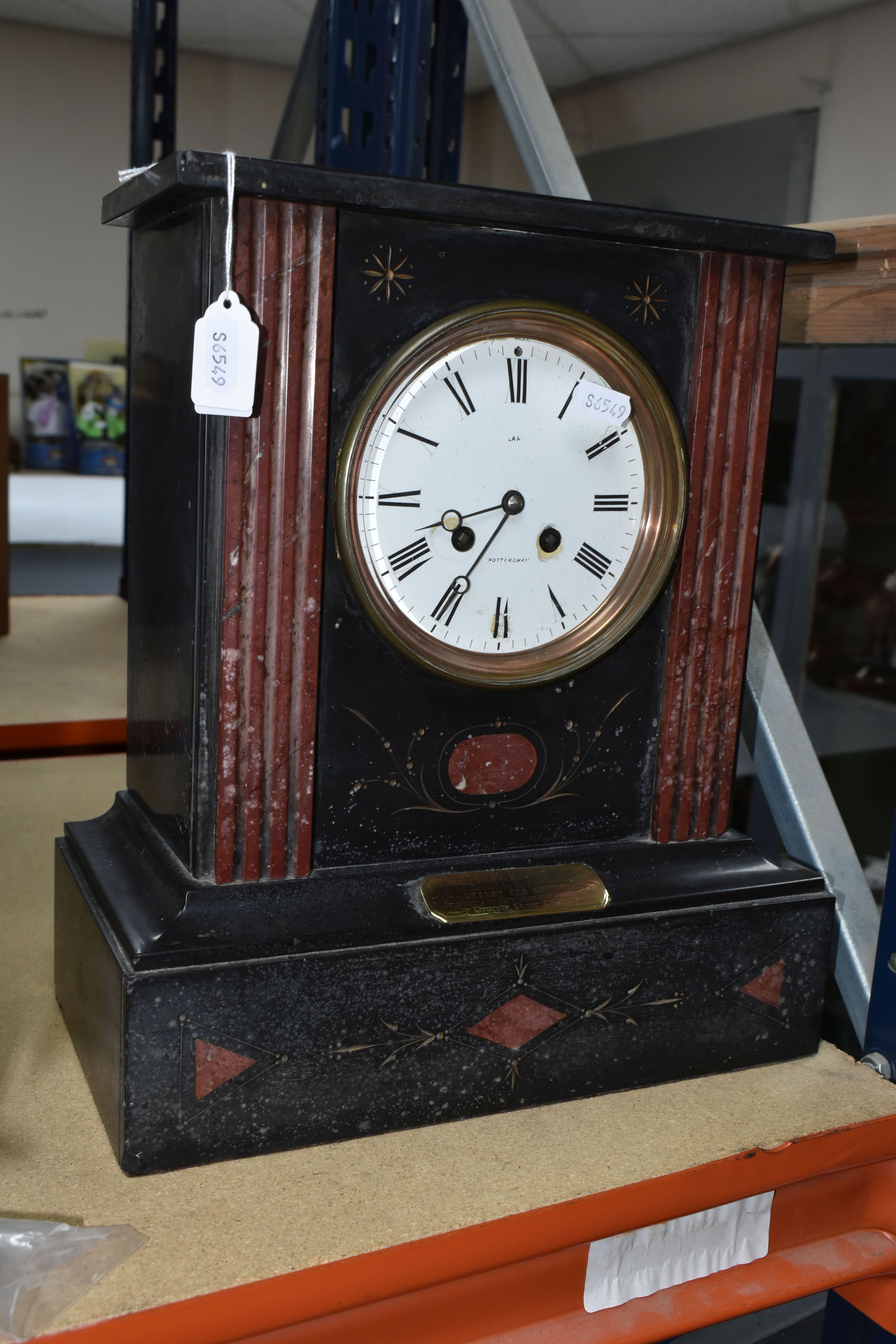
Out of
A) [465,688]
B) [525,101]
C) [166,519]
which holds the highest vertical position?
[525,101]

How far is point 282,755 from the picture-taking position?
0.77 m

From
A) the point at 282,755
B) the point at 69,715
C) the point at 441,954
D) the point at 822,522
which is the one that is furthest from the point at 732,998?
the point at 822,522

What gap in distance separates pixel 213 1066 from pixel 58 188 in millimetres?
4306

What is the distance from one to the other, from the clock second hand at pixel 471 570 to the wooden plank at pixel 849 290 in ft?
0.95

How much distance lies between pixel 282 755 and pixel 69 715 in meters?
0.98

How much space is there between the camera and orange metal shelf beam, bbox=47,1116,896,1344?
635mm

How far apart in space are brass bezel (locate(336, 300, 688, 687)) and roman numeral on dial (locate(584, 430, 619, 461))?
0.07 ft

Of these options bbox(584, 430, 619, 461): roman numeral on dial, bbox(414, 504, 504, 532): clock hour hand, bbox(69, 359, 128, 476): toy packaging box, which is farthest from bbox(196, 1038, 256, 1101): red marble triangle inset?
bbox(69, 359, 128, 476): toy packaging box

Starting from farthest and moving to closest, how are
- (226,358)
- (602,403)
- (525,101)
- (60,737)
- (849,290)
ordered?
(60,737)
(525,101)
(849,290)
(602,403)
(226,358)

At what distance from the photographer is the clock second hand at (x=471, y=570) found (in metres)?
0.78

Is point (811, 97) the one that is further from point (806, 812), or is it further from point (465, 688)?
point (465, 688)

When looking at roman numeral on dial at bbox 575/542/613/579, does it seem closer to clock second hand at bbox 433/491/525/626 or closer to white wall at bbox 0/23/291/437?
clock second hand at bbox 433/491/525/626

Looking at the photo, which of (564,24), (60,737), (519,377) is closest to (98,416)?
(564,24)

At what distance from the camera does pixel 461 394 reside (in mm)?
755
